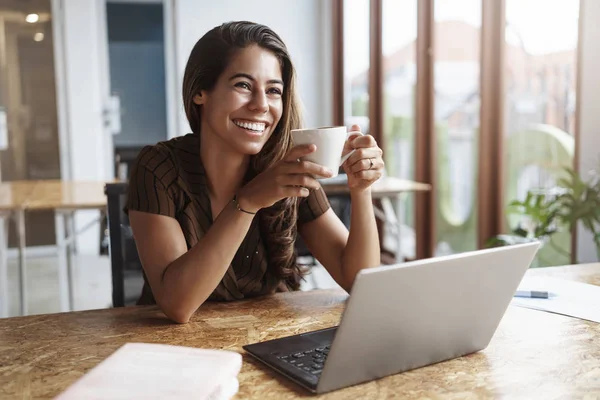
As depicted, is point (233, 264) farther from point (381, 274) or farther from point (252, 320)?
point (381, 274)

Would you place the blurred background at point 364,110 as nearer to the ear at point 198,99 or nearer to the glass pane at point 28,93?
the glass pane at point 28,93

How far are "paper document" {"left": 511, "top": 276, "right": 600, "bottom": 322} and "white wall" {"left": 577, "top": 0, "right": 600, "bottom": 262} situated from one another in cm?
148

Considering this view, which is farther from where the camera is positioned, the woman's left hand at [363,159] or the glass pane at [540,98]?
the glass pane at [540,98]

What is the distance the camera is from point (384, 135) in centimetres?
489

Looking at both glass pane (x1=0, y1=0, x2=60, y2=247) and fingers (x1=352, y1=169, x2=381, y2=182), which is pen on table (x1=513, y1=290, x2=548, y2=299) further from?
glass pane (x1=0, y1=0, x2=60, y2=247)

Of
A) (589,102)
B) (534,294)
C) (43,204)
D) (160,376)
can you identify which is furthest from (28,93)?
(160,376)

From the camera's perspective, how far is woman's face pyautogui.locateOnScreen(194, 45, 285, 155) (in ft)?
4.31

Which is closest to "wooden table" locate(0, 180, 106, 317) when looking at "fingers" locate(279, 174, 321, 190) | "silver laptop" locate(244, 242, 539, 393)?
"fingers" locate(279, 174, 321, 190)

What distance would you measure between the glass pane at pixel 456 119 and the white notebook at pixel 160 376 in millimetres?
3066

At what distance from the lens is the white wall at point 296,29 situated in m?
5.64

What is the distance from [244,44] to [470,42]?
2609mm

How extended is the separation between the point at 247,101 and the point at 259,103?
0.03 metres

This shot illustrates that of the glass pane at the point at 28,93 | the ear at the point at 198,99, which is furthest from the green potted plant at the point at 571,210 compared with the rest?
the glass pane at the point at 28,93

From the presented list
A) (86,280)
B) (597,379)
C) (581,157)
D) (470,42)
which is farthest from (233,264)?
(86,280)
